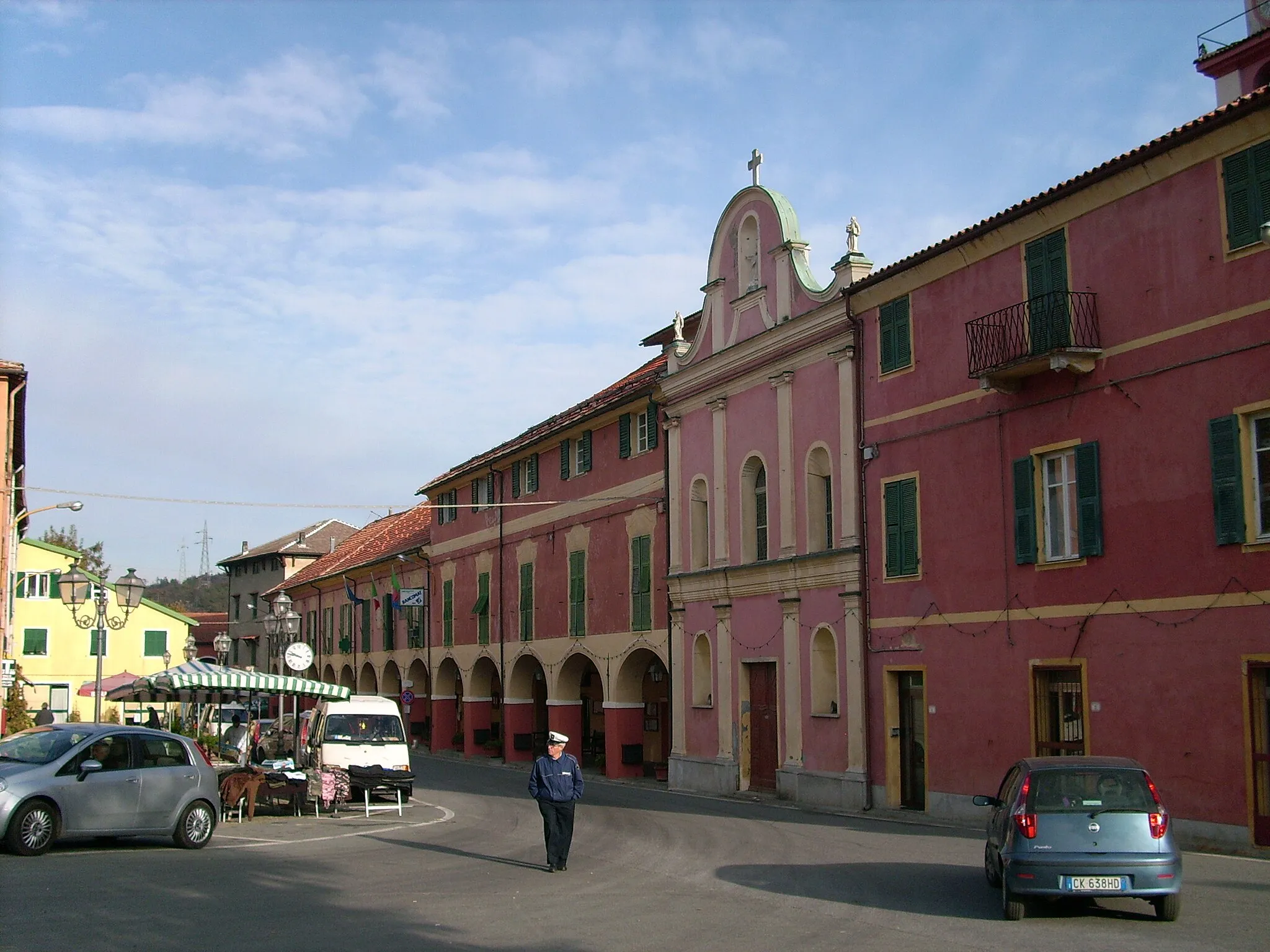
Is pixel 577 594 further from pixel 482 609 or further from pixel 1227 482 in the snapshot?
pixel 1227 482

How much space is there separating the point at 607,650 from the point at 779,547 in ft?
30.1

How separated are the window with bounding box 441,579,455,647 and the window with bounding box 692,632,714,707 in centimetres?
1865

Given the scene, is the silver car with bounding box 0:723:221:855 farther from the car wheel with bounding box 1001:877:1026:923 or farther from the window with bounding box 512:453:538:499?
the window with bounding box 512:453:538:499

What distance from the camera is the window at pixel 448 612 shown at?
1939 inches

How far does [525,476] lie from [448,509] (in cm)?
796

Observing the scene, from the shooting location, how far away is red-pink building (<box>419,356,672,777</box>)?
1395 inches

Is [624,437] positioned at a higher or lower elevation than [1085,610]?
higher

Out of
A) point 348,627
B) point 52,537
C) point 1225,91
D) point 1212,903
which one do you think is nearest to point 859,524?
point 1212,903

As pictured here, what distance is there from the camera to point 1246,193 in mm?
18078

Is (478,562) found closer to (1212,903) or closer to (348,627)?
(348,627)

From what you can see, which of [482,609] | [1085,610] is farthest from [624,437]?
[1085,610]

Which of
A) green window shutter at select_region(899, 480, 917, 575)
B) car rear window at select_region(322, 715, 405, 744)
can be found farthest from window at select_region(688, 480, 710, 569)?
car rear window at select_region(322, 715, 405, 744)

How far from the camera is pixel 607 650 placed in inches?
1444

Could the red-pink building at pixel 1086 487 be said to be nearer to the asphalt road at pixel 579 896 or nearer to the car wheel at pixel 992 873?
the asphalt road at pixel 579 896
